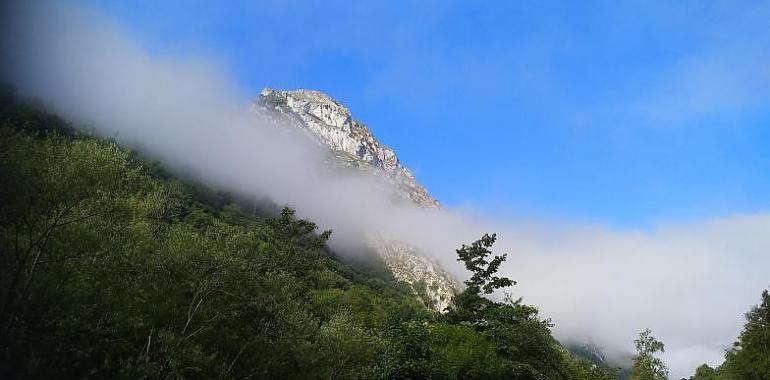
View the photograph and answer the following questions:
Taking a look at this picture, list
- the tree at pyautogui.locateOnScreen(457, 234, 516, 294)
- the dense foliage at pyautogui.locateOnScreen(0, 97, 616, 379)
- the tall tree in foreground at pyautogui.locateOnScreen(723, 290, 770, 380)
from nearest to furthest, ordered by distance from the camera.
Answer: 1. the dense foliage at pyautogui.locateOnScreen(0, 97, 616, 379)
2. the tall tree in foreground at pyautogui.locateOnScreen(723, 290, 770, 380)
3. the tree at pyautogui.locateOnScreen(457, 234, 516, 294)

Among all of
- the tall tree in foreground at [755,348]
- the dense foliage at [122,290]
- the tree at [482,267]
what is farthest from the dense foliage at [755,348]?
the dense foliage at [122,290]

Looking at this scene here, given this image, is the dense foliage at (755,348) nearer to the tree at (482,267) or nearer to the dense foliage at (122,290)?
the tree at (482,267)

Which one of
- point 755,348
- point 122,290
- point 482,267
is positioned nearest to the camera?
point 122,290

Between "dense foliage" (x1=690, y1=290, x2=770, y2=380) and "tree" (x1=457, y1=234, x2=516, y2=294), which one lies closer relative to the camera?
"dense foliage" (x1=690, y1=290, x2=770, y2=380)

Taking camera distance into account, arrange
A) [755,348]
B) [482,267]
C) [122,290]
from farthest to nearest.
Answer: [482,267] → [755,348] → [122,290]

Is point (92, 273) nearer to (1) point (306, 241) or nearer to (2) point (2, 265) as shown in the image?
(2) point (2, 265)

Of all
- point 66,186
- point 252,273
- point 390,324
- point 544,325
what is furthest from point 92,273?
point 544,325

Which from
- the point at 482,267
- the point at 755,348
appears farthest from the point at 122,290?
the point at 755,348

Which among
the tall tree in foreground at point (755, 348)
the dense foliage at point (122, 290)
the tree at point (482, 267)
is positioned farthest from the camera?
the tree at point (482, 267)

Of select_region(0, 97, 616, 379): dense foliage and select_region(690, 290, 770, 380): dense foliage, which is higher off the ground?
select_region(690, 290, 770, 380): dense foliage

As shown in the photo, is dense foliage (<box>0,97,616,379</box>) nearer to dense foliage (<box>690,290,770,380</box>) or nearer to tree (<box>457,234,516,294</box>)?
tree (<box>457,234,516,294</box>)

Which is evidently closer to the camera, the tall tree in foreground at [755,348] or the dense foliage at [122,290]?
the dense foliage at [122,290]

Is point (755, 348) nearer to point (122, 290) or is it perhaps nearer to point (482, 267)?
point (482, 267)

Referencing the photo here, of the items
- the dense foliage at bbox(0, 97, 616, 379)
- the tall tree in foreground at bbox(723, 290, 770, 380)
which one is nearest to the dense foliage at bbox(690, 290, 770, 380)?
the tall tree in foreground at bbox(723, 290, 770, 380)
